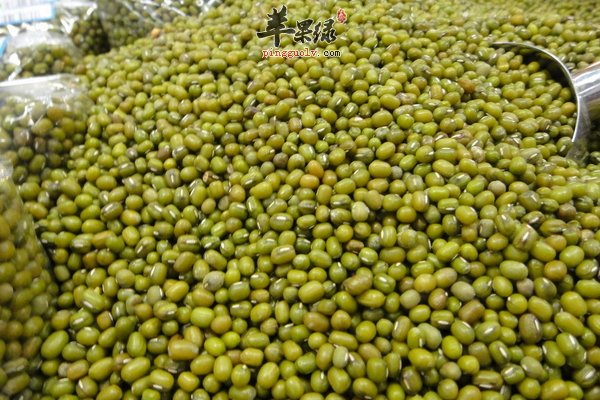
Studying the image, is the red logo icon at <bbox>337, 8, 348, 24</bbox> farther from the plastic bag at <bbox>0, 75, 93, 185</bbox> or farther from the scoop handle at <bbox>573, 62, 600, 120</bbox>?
the plastic bag at <bbox>0, 75, 93, 185</bbox>

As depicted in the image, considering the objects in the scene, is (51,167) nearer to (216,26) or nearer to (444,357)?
(216,26)

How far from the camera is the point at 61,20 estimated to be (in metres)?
3.77

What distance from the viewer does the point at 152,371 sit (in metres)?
1.89

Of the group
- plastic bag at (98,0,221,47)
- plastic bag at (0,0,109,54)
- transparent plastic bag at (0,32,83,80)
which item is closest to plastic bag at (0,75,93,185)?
transparent plastic bag at (0,32,83,80)

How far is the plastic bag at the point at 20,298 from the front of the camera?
1.82 metres

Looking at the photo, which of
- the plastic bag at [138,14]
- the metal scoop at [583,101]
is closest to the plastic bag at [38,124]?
the plastic bag at [138,14]

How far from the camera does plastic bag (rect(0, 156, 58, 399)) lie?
5.97 ft

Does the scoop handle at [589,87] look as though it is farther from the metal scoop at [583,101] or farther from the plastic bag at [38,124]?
the plastic bag at [38,124]

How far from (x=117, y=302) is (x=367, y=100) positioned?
5.53 ft

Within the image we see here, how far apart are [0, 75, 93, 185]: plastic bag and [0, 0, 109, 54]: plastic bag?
1.24 meters

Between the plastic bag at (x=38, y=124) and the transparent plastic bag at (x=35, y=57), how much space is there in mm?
572

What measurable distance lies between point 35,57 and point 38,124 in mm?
1143
